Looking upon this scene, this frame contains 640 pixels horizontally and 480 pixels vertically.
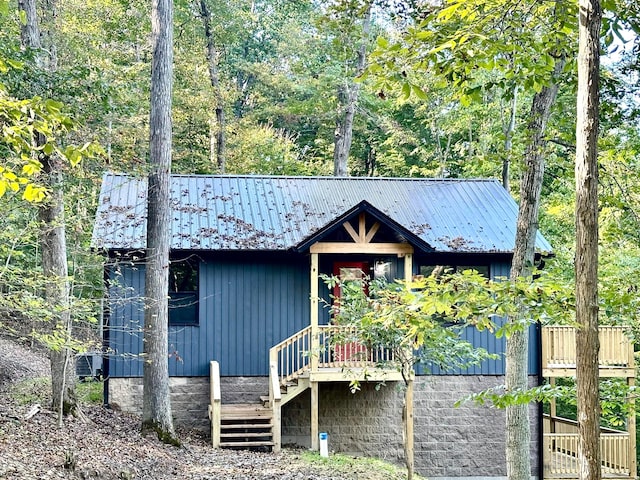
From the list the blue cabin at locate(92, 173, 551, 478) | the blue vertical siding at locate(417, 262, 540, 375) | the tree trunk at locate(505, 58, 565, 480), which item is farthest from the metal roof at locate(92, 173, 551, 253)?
the tree trunk at locate(505, 58, 565, 480)

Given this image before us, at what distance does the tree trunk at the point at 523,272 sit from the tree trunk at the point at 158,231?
6.24m

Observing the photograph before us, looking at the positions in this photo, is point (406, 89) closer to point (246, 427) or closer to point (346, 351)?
point (246, 427)

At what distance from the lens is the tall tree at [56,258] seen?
10.8 m

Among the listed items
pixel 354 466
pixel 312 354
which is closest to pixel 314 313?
pixel 312 354

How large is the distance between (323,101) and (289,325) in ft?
39.0

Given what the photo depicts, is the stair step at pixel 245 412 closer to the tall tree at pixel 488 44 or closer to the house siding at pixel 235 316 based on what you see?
the house siding at pixel 235 316

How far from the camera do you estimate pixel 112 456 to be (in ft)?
34.5

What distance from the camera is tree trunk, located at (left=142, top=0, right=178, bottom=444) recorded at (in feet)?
43.8

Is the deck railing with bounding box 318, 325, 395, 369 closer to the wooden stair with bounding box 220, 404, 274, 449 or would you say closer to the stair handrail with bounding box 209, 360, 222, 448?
the wooden stair with bounding box 220, 404, 274, 449

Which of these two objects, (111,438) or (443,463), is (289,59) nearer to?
(443,463)

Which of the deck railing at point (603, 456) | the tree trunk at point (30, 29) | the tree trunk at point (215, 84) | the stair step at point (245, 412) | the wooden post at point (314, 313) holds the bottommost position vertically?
the deck railing at point (603, 456)

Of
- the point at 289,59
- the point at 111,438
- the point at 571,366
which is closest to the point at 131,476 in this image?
the point at 111,438

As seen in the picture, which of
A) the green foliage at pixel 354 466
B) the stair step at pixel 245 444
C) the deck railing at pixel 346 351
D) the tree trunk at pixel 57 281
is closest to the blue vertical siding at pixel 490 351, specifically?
the deck railing at pixel 346 351

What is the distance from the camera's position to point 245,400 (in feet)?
51.4
